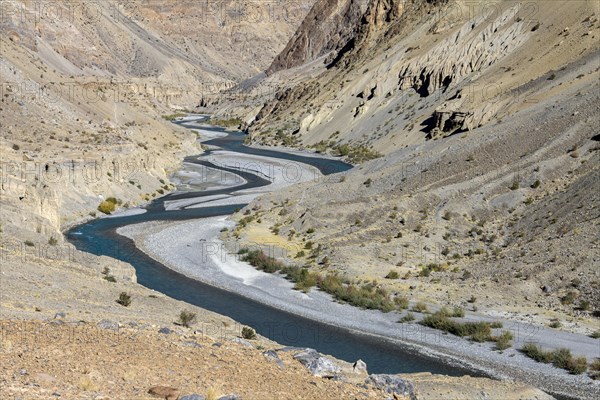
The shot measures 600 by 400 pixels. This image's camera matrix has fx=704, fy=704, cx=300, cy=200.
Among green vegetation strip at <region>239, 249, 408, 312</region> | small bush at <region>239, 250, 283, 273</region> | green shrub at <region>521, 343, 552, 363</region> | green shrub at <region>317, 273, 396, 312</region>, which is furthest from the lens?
small bush at <region>239, 250, 283, 273</region>

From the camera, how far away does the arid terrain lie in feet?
47.0

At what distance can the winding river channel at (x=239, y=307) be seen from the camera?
23.5m

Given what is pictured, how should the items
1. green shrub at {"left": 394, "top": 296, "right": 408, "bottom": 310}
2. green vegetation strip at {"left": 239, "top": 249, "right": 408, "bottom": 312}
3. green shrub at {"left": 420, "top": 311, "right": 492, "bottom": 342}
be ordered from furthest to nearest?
green vegetation strip at {"left": 239, "top": 249, "right": 408, "bottom": 312} → green shrub at {"left": 394, "top": 296, "right": 408, "bottom": 310} → green shrub at {"left": 420, "top": 311, "right": 492, "bottom": 342}

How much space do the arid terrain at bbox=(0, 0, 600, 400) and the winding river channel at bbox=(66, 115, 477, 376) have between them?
1431 millimetres

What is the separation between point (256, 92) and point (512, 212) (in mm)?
117096

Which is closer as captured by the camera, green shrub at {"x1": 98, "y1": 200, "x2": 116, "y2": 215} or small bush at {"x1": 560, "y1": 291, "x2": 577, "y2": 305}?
small bush at {"x1": 560, "y1": 291, "x2": 577, "y2": 305}

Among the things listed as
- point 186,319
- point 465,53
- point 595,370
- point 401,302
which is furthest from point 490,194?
point 465,53

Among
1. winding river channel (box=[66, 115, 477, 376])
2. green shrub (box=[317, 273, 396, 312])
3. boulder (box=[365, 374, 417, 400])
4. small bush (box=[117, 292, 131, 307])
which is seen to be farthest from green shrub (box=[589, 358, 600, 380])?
small bush (box=[117, 292, 131, 307])

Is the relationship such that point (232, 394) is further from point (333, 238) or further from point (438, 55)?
point (438, 55)

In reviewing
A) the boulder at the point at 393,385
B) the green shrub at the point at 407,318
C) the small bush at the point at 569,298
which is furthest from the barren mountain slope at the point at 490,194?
the boulder at the point at 393,385

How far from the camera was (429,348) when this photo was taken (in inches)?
977

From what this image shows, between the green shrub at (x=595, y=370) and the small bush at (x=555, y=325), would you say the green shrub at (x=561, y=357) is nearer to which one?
the green shrub at (x=595, y=370)

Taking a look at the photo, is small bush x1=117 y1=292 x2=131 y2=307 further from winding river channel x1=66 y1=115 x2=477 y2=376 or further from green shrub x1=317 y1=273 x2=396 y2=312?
green shrub x1=317 y1=273 x2=396 y2=312

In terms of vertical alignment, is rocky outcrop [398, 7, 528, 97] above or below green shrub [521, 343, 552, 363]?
above
